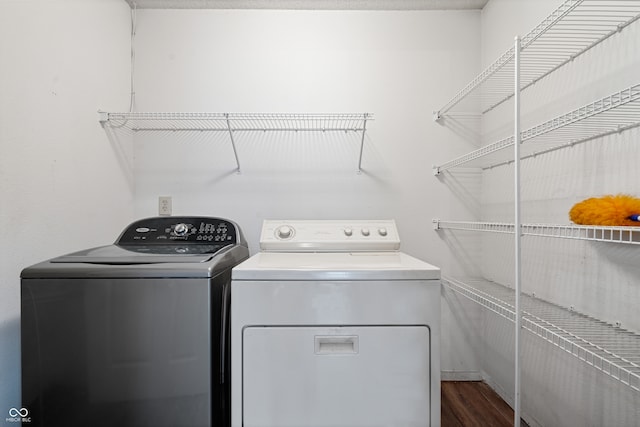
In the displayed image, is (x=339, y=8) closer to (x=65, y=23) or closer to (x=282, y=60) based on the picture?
(x=282, y=60)

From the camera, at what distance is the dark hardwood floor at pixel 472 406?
5.10ft

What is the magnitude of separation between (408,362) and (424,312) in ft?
0.61

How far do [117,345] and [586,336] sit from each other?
1545 mm

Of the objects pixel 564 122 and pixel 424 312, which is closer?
pixel 564 122

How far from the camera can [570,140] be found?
1.26 meters

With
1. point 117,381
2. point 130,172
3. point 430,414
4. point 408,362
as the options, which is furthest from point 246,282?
point 130,172

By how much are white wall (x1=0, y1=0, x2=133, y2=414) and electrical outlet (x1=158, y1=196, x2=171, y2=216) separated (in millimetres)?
189

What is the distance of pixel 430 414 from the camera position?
1146 millimetres

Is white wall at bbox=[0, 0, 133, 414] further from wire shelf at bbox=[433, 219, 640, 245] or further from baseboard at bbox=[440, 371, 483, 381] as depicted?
baseboard at bbox=[440, 371, 483, 381]

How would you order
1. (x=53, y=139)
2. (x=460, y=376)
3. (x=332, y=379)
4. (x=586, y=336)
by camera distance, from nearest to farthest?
1. (x=586, y=336)
2. (x=332, y=379)
3. (x=53, y=139)
4. (x=460, y=376)

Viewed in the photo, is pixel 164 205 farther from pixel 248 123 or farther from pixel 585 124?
pixel 585 124

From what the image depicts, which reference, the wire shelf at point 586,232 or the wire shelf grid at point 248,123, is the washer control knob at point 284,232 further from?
the wire shelf at point 586,232

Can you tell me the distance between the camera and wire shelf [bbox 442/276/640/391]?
33.0 inches

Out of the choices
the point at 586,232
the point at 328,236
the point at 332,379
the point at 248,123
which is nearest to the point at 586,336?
A: the point at 586,232
